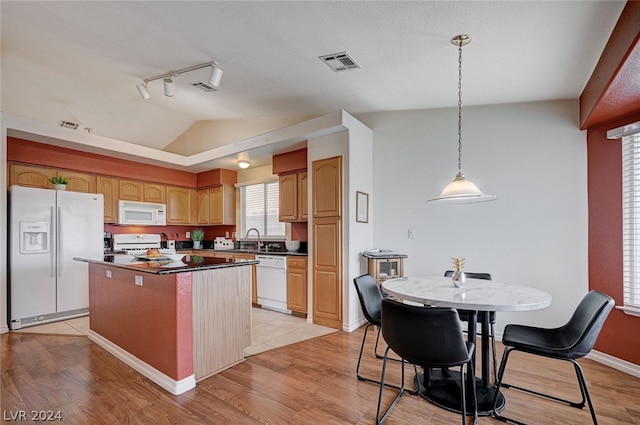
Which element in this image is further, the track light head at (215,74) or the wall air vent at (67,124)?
the wall air vent at (67,124)

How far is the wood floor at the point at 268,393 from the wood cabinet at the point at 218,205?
317cm

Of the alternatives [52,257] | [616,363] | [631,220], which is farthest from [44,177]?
[616,363]

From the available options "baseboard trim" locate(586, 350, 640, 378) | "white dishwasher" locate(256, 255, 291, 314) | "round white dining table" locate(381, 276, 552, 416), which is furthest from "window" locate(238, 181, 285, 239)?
"baseboard trim" locate(586, 350, 640, 378)

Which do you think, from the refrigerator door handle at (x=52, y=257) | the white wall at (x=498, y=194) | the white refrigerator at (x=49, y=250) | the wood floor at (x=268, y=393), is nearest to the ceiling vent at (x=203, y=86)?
the white wall at (x=498, y=194)

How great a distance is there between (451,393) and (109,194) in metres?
5.51

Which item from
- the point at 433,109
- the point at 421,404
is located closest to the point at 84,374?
the point at 421,404

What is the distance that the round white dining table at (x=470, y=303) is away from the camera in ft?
6.16

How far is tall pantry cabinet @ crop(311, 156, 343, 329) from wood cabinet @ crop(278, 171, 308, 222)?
52cm

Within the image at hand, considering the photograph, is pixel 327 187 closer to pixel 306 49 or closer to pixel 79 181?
pixel 306 49

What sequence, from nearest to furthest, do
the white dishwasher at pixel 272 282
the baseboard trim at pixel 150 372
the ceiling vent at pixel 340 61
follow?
the baseboard trim at pixel 150 372
the ceiling vent at pixel 340 61
the white dishwasher at pixel 272 282

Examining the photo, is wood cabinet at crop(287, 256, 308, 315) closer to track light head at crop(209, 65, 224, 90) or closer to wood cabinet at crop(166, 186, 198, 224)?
track light head at crop(209, 65, 224, 90)

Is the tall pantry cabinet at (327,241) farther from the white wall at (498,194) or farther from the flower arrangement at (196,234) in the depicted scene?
the flower arrangement at (196,234)

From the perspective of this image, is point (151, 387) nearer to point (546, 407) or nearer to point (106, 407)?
point (106, 407)

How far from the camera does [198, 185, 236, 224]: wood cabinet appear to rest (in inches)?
234
